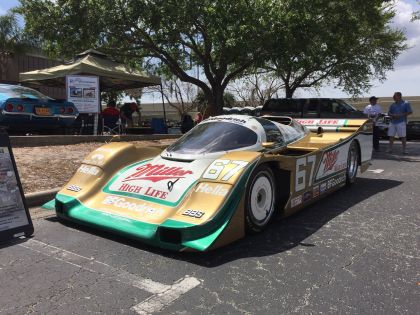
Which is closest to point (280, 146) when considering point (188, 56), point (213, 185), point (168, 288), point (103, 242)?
point (213, 185)

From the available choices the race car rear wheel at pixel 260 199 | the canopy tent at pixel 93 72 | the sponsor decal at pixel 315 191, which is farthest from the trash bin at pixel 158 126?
the race car rear wheel at pixel 260 199

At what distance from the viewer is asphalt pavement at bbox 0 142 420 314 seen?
3.12 metres

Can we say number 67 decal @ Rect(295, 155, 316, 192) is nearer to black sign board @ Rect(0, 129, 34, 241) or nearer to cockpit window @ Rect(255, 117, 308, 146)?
cockpit window @ Rect(255, 117, 308, 146)

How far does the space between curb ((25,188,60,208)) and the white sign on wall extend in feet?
20.8

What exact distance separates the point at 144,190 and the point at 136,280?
4.65ft

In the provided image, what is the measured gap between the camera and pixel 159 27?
1385 centimetres

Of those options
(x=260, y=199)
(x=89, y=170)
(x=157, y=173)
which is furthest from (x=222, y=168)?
(x=89, y=170)

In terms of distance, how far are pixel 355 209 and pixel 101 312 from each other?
13.0 feet

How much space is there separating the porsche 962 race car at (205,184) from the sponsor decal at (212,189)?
0.04 ft

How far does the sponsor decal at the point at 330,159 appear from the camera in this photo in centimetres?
615

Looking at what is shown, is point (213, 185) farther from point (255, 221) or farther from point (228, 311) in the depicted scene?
point (228, 311)

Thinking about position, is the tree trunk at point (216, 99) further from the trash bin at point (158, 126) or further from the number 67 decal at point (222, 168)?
the number 67 decal at point (222, 168)

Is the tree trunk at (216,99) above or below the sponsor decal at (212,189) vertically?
above

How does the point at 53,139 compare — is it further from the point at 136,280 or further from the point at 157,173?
the point at 136,280
